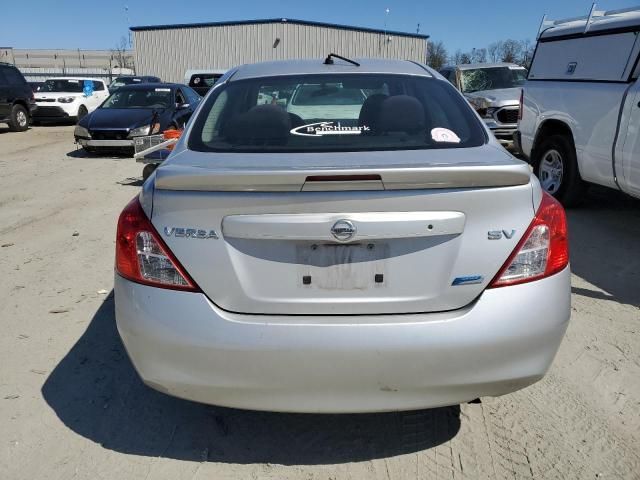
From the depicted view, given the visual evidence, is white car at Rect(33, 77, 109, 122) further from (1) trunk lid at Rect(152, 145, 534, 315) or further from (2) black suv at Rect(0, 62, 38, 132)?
(1) trunk lid at Rect(152, 145, 534, 315)

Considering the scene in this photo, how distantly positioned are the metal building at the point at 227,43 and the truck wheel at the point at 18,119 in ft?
75.5

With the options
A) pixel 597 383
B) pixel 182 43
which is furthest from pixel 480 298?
pixel 182 43

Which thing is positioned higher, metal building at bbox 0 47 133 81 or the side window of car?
the side window of car

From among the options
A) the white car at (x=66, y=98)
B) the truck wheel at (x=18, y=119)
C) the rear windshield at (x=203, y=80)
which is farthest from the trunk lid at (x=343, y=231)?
the rear windshield at (x=203, y=80)

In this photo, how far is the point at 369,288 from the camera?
2.08 metres

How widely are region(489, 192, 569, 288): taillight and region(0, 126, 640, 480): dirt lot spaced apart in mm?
878

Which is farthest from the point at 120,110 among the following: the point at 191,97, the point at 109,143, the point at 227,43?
the point at 227,43

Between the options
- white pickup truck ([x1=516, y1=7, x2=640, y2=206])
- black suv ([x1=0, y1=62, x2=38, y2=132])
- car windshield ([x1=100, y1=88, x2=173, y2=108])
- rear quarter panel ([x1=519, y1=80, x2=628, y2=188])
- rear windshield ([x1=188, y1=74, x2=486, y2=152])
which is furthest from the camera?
black suv ([x1=0, y1=62, x2=38, y2=132])

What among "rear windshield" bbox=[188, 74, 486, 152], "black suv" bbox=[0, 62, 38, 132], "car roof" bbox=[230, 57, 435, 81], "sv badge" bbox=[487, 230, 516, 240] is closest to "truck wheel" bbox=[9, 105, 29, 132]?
"black suv" bbox=[0, 62, 38, 132]

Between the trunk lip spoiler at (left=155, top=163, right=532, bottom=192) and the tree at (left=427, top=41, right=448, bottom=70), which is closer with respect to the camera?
the trunk lip spoiler at (left=155, top=163, right=532, bottom=192)

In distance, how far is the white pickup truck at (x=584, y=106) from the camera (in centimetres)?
529

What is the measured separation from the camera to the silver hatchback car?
6.64ft

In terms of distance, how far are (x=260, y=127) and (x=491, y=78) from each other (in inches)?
437

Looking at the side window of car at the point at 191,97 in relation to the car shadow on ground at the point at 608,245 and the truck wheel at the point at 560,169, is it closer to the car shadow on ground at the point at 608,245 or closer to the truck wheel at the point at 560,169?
the truck wheel at the point at 560,169
